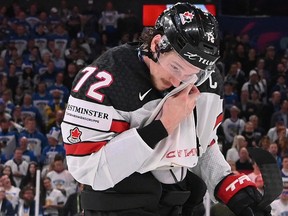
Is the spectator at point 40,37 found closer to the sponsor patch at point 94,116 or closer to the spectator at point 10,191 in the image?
the spectator at point 10,191

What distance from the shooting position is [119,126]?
2.32 m

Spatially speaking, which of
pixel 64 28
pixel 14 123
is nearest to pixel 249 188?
pixel 14 123

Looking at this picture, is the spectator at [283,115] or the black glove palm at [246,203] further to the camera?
the spectator at [283,115]

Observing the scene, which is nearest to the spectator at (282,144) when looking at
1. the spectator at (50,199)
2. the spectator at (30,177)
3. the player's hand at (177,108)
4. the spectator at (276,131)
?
the spectator at (276,131)

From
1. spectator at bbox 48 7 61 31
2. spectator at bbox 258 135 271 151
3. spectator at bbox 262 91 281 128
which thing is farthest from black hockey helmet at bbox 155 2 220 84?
spectator at bbox 48 7 61 31

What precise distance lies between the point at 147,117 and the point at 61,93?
9701 millimetres

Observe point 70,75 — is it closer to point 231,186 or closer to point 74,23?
point 74,23

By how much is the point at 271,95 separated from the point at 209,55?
9.98 meters

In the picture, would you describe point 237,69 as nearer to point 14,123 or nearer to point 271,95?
point 271,95

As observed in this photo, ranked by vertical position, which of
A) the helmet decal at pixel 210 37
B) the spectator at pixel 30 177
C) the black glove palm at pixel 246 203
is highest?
the helmet decal at pixel 210 37

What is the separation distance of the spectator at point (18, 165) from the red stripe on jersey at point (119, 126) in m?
7.29

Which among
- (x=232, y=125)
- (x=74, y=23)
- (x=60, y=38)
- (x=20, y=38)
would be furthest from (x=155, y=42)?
(x=74, y=23)

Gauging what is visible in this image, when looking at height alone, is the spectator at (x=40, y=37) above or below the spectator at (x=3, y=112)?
above

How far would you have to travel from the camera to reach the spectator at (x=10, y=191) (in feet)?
27.2
